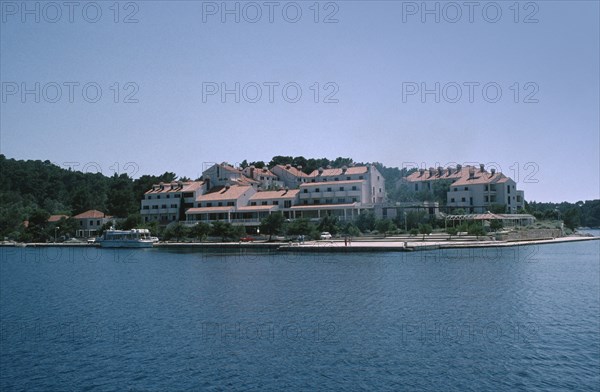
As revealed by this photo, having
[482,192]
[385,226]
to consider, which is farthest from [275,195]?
[482,192]

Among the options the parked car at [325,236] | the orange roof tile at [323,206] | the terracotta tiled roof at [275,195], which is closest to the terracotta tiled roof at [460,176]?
the orange roof tile at [323,206]

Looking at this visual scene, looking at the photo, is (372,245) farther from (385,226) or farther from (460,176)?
(460,176)

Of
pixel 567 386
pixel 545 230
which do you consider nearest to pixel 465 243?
pixel 545 230

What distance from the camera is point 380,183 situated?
97.8 metres

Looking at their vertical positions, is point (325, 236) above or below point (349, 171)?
below

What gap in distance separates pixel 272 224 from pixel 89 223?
171 feet

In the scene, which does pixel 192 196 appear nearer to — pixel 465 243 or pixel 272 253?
pixel 272 253

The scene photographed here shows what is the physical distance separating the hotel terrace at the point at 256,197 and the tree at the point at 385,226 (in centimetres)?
672

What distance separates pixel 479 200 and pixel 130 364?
79.0m

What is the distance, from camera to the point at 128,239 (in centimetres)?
9594

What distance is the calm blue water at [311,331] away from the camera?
64.1 ft

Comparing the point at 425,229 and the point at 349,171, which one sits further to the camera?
the point at 349,171

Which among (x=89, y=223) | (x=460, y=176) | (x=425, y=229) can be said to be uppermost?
(x=460, y=176)

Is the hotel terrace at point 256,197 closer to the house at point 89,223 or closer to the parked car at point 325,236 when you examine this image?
the parked car at point 325,236
